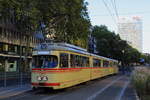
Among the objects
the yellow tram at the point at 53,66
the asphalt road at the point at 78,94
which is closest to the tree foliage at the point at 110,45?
the asphalt road at the point at 78,94

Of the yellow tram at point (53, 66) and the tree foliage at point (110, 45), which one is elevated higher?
the tree foliage at point (110, 45)

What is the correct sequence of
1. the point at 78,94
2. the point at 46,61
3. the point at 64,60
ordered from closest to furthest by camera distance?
1. the point at 78,94
2. the point at 46,61
3. the point at 64,60

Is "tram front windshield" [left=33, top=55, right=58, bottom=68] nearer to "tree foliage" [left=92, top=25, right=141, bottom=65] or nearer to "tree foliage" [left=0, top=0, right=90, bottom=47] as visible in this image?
"tree foliage" [left=0, top=0, right=90, bottom=47]

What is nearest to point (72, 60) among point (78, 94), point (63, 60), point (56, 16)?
point (63, 60)

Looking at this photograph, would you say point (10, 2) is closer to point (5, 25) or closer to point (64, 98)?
point (64, 98)

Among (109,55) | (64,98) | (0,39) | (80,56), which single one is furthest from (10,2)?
(109,55)

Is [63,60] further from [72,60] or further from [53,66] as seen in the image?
[72,60]

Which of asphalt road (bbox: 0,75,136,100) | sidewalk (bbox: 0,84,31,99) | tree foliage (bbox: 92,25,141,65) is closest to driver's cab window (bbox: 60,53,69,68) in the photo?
asphalt road (bbox: 0,75,136,100)

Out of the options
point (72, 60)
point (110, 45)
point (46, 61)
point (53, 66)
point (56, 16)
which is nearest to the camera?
point (53, 66)

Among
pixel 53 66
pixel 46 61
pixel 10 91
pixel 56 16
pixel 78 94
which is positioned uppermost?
pixel 56 16

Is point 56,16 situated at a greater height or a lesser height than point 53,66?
greater

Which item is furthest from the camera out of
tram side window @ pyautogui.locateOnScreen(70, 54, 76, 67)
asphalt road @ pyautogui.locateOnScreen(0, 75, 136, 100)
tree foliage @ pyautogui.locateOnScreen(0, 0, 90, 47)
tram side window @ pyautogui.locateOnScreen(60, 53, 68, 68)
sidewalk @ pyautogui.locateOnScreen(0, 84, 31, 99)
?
tree foliage @ pyautogui.locateOnScreen(0, 0, 90, 47)

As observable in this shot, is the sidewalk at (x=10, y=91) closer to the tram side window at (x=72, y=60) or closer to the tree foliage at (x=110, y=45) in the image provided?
the tram side window at (x=72, y=60)

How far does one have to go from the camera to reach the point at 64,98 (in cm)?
1430
